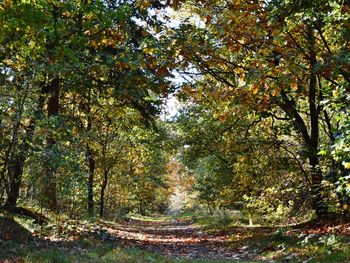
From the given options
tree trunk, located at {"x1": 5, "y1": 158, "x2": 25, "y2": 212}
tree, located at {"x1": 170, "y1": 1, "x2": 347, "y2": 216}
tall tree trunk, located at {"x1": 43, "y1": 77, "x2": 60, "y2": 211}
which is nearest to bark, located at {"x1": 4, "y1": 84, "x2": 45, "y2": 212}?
tree trunk, located at {"x1": 5, "y1": 158, "x2": 25, "y2": 212}

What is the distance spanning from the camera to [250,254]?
11086 millimetres

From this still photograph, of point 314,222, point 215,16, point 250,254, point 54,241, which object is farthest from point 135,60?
point 314,222

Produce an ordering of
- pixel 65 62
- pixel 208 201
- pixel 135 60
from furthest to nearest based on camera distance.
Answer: pixel 208 201
pixel 65 62
pixel 135 60

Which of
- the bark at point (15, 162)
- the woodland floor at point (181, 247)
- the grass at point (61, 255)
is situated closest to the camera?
the grass at point (61, 255)

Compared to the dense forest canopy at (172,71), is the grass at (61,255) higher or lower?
lower

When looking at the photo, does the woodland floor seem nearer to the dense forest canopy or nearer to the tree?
the dense forest canopy

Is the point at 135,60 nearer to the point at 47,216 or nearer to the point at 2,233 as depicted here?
the point at 2,233

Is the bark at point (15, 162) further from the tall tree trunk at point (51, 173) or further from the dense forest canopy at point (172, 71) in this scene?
the tall tree trunk at point (51, 173)

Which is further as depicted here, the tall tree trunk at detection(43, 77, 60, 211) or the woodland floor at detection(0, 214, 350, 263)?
the tall tree trunk at detection(43, 77, 60, 211)

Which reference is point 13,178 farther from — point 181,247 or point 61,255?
point 181,247

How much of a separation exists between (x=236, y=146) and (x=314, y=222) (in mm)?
3727

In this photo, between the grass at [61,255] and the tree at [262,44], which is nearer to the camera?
the grass at [61,255]

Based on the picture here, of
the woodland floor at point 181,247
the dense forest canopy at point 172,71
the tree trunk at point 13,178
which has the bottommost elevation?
the woodland floor at point 181,247

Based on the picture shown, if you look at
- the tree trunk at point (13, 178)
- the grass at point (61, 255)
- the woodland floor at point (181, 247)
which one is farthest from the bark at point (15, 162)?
the grass at point (61, 255)
